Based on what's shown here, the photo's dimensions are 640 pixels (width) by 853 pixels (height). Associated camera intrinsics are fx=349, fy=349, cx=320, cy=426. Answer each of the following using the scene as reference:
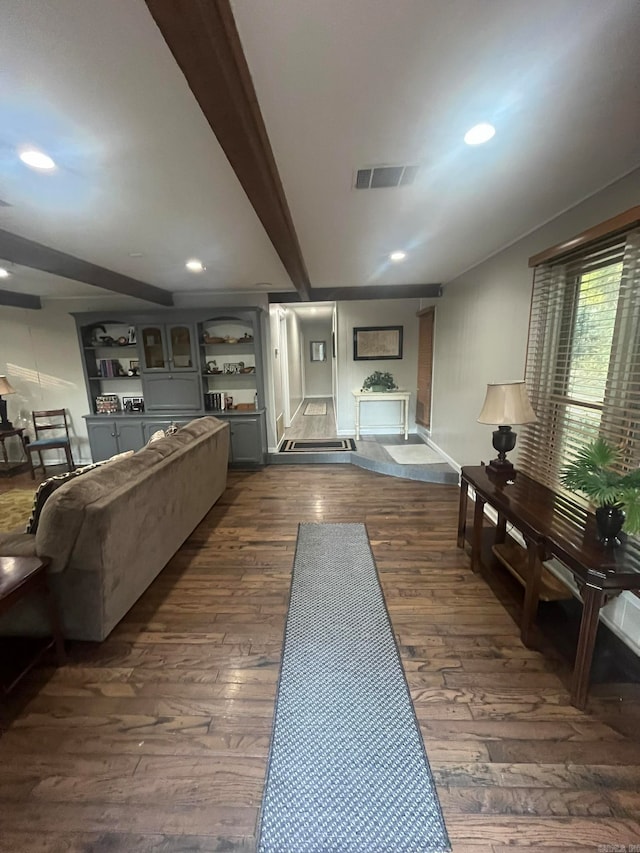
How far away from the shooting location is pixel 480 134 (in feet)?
4.75

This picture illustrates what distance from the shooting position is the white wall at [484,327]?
2.12 m

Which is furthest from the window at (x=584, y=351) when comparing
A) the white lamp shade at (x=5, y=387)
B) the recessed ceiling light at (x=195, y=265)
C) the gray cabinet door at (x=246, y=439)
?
the white lamp shade at (x=5, y=387)

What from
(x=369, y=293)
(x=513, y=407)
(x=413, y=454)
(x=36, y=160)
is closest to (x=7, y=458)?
(x=36, y=160)

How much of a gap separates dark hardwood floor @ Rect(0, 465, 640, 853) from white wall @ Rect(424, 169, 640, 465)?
65.7 inches

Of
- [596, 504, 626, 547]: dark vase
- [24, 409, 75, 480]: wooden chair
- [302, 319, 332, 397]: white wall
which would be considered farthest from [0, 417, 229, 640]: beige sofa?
[302, 319, 332, 397]: white wall

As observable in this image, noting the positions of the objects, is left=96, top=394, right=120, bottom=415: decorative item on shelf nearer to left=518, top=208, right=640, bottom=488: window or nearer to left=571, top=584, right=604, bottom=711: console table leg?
left=518, top=208, right=640, bottom=488: window

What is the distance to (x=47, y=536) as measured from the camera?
66.9 inches

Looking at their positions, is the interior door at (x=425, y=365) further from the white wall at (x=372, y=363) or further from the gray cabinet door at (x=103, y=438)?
the gray cabinet door at (x=103, y=438)

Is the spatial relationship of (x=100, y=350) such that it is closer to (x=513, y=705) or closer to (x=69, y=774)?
(x=69, y=774)

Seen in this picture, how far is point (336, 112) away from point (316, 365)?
9.25 m

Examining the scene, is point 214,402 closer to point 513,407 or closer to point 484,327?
point 484,327

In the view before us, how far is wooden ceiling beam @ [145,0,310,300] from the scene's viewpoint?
2.86ft

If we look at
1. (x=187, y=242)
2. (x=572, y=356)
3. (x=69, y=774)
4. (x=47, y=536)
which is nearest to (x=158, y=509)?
(x=47, y=536)

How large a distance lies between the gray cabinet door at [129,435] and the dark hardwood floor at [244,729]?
9.40 feet
